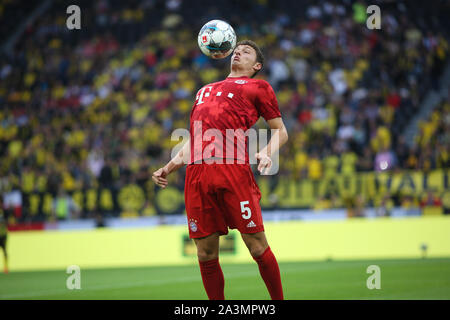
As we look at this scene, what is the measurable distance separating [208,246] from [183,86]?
58.2 feet

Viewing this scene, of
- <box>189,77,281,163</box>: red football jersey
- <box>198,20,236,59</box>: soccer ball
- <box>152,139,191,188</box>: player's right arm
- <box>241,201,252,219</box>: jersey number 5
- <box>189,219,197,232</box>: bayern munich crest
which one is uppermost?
<box>198,20,236,59</box>: soccer ball

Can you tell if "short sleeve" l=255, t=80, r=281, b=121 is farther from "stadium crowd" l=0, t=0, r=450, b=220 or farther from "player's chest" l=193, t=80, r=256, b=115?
"stadium crowd" l=0, t=0, r=450, b=220

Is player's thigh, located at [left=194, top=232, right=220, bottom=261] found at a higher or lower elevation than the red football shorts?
lower

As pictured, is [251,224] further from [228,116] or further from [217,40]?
[217,40]

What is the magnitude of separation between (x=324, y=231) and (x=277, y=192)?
6.96 ft

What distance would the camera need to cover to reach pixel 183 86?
23125 mm

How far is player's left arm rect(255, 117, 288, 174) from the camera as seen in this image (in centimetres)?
542

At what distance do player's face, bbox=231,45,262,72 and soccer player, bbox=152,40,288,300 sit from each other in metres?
0.13

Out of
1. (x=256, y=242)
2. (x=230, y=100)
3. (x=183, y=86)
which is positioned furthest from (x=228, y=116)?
(x=183, y=86)

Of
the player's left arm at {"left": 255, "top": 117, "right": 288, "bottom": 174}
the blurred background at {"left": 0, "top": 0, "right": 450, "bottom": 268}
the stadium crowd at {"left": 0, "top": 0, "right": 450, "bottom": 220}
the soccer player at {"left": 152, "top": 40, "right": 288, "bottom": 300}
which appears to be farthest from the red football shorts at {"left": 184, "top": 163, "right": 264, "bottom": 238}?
the stadium crowd at {"left": 0, "top": 0, "right": 450, "bottom": 220}

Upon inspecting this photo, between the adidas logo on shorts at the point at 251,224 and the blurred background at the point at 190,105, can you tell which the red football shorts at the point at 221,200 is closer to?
the adidas logo on shorts at the point at 251,224
